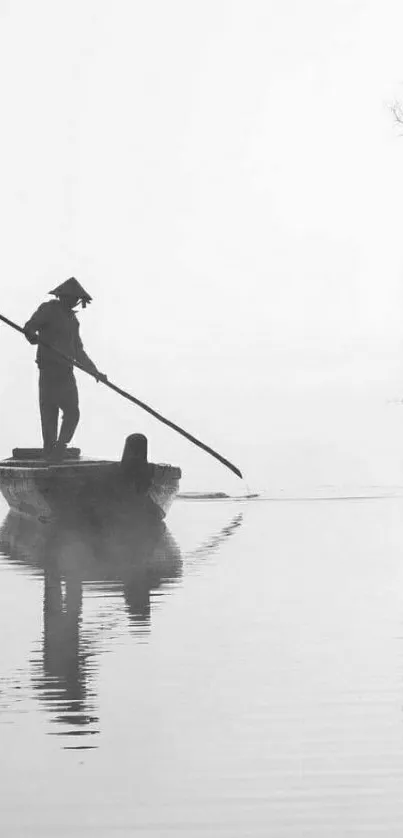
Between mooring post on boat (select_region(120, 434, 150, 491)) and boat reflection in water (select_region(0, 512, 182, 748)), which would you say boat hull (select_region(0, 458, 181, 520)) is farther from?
boat reflection in water (select_region(0, 512, 182, 748))

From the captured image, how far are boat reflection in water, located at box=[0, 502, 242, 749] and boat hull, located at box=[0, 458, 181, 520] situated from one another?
38cm

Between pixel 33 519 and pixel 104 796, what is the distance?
16.6 meters

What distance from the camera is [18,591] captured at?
1302 centimetres

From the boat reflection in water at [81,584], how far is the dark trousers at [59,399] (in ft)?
4.71

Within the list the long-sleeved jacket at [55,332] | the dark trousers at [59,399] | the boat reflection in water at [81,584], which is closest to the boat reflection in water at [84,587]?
the boat reflection in water at [81,584]

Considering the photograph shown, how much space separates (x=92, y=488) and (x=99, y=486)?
0.35 feet

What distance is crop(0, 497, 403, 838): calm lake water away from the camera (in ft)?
18.0

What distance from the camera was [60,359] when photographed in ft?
68.9

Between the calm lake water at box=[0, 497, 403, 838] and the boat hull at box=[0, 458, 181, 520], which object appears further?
the boat hull at box=[0, 458, 181, 520]

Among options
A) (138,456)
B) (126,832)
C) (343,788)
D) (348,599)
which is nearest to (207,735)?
(343,788)

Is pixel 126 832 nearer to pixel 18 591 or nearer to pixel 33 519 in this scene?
pixel 18 591

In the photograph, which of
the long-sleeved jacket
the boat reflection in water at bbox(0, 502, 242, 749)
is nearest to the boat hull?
the boat reflection in water at bbox(0, 502, 242, 749)

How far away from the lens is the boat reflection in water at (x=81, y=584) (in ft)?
25.5

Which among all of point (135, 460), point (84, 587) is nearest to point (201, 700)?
point (84, 587)
